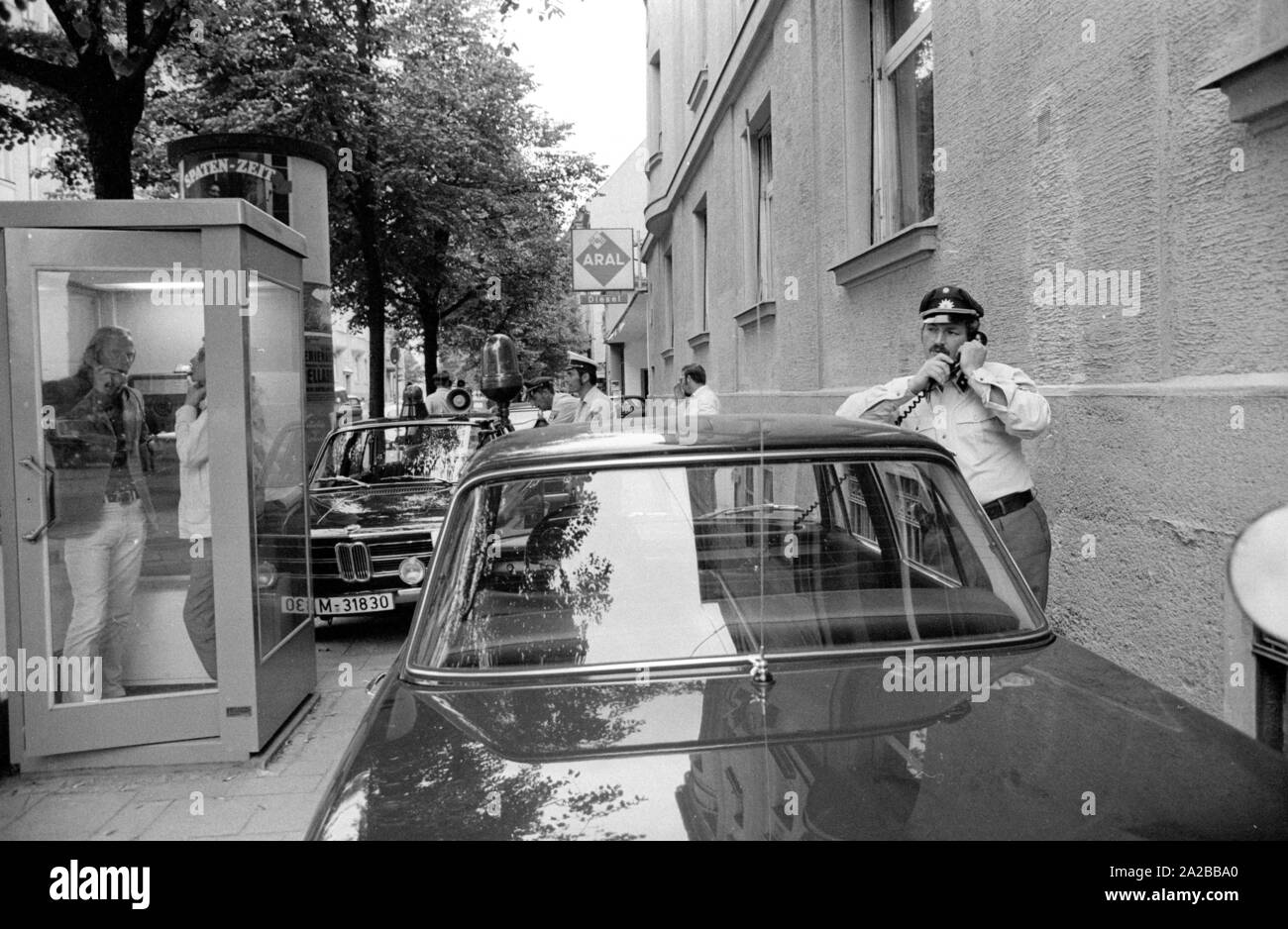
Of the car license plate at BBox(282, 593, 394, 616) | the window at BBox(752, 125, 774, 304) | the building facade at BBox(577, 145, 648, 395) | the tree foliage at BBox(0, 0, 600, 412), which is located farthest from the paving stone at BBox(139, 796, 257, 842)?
the building facade at BBox(577, 145, 648, 395)

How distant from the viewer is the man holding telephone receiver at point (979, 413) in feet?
13.5

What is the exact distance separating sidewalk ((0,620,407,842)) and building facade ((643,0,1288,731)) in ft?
11.4

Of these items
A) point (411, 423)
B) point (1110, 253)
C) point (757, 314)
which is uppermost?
point (757, 314)

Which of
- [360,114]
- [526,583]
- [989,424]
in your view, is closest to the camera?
[526,583]

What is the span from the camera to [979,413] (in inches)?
169

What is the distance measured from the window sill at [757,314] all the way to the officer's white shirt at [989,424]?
7476 mm

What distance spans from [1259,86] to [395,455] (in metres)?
6.52

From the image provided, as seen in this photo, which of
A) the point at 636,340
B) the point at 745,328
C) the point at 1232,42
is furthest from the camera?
→ the point at 636,340

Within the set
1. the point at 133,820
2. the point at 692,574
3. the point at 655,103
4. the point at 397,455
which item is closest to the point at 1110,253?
the point at 692,574

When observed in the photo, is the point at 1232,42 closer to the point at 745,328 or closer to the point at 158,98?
the point at 745,328

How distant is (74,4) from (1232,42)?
9.24 meters

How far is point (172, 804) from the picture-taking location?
4.52 metres

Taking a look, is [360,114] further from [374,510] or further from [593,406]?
[374,510]
